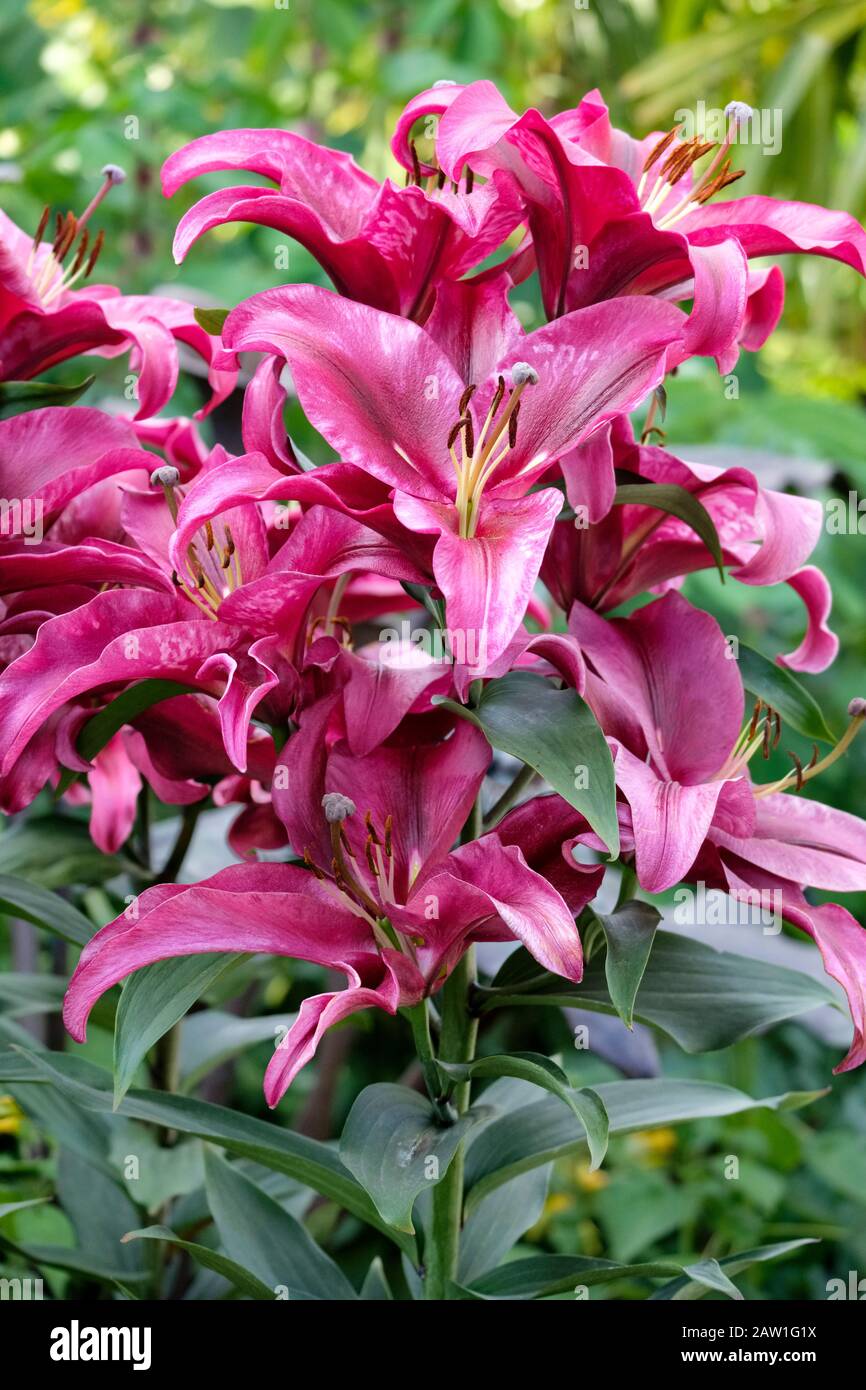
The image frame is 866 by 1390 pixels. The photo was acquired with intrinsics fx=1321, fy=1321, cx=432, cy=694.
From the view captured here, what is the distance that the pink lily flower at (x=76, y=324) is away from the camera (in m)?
0.54

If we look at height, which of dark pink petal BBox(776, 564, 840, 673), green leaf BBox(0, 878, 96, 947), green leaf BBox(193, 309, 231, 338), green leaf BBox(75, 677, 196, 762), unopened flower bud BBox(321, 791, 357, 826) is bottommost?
green leaf BBox(0, 878, 96, 947)

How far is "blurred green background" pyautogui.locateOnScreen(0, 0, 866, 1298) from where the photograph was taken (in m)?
1.16

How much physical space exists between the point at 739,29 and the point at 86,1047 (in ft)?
8.14

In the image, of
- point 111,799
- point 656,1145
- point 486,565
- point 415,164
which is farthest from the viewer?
point 656,1145

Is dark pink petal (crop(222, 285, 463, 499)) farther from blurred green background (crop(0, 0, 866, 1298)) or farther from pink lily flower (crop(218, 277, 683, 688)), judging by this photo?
blurred green background (crop(0, 0, 866, 1298))

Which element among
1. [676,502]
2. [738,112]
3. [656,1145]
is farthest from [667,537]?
[656,1145]

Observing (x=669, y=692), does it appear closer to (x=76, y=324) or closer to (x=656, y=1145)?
(x=76, y=324)

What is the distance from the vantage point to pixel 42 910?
0.58 meters

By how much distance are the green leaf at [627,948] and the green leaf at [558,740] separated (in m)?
0.05

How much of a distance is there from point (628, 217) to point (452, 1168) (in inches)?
14.4

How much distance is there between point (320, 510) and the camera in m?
0.45

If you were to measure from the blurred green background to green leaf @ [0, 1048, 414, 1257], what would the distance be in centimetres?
21

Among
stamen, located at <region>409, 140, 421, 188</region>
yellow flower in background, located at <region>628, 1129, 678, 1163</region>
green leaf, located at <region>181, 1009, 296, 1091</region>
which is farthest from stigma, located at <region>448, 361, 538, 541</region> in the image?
yellow flower in background, located at <region>628, 1129, 678, 1163</region>
